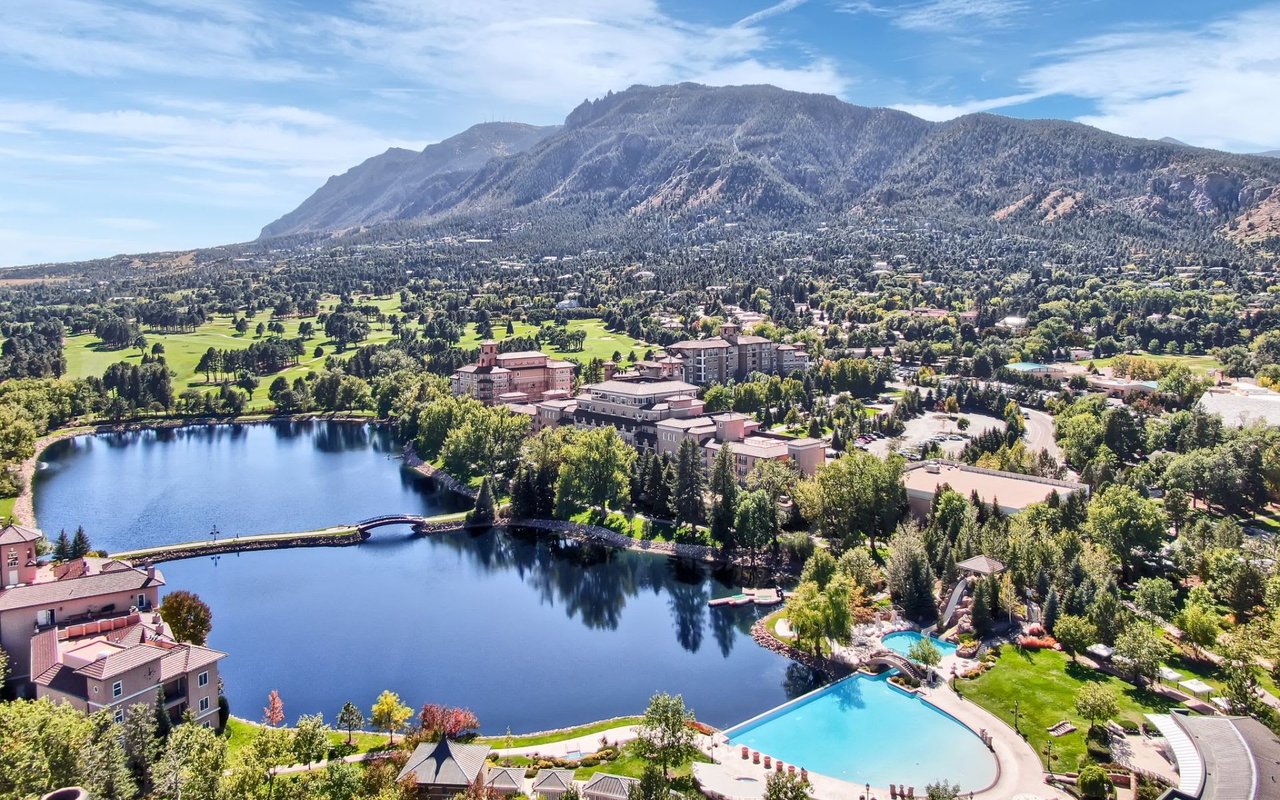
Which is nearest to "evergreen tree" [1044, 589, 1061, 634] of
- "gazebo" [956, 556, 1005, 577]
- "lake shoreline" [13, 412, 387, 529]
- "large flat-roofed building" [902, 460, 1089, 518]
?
"gazebo" [956, 556, 1005, 577]

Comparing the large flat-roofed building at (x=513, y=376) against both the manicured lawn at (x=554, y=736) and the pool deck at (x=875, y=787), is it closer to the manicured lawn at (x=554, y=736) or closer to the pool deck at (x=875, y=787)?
the manicured lawn at (x=554, y=736)

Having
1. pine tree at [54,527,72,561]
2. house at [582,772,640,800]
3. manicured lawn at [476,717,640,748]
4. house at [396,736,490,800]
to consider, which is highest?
pine tree at [54,527,72,561]

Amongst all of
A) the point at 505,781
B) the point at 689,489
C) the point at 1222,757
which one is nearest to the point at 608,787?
the point at 505,781

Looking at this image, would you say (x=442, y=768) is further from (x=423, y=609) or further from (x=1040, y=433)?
(x=1040, y=433)

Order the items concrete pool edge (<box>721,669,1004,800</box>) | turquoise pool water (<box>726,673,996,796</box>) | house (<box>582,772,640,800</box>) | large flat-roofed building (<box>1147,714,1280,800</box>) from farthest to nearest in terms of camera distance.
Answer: turquoise pool water (<box>726,673,996,796</box>) → concrete pool edge (<box>721,669,1004,800</box>) → house (<box>582,772,640,800</box>) → large flat-roofed building (<box>1147,714,1280,800</box>)

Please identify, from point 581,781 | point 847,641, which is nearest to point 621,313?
point 847,641

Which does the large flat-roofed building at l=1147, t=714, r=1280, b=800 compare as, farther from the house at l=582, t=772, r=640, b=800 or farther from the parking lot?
the parking lot
